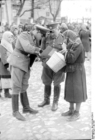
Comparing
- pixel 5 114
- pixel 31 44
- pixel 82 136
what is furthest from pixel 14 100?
pixel 82 136

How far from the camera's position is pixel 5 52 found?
4.86 meters

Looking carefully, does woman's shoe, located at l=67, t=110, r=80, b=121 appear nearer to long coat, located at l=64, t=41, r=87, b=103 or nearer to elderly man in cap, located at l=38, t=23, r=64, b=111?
long coat, located at l=64, t=41, r=87, b=103

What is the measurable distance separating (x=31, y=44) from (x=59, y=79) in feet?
2.87

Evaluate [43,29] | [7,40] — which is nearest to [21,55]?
[43,29]

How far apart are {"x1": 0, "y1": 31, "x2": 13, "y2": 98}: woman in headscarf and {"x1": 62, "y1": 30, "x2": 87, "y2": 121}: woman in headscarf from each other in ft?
4.17

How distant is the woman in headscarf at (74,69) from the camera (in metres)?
3.74

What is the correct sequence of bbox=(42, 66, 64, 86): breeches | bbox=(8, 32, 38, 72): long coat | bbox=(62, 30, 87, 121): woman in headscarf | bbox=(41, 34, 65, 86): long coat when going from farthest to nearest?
bbox=(42, 66, 64, 86): breeches, bbox=(41, 34, 65, 86): long coat, bbox=(8, 32, 38, 72): long coat, bbox=(62, 30, 87, 121): woman in headscarf

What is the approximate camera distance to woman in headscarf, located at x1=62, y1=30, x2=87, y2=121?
12.3 ft

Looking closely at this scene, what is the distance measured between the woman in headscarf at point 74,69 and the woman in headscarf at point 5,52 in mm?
1270

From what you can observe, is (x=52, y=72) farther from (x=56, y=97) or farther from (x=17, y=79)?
(x=17, y=79)

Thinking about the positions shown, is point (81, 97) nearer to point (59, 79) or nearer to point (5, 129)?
point (59, 79)

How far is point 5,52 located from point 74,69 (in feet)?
5.41

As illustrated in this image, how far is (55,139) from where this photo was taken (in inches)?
133

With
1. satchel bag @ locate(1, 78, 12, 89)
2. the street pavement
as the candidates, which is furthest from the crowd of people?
satchel bag @ locate(1, 78, 12, 89)
